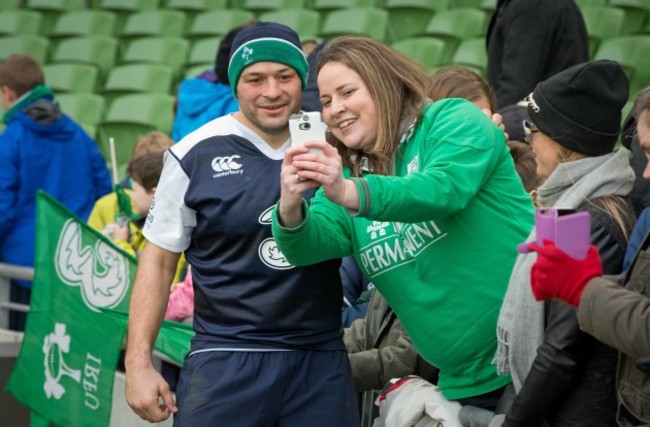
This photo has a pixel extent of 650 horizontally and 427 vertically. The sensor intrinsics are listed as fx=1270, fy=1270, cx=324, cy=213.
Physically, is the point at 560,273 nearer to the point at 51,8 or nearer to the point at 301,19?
the point at 301,19

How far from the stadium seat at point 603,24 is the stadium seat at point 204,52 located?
9.52 ft

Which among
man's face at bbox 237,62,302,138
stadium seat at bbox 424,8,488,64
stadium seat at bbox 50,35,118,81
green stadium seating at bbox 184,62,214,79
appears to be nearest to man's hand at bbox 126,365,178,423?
man's face at bbox 237,62,302,138

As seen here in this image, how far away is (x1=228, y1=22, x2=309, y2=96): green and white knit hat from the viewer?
354cm

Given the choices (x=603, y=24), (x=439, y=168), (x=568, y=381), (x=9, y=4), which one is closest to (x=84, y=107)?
(x=9, y=4)

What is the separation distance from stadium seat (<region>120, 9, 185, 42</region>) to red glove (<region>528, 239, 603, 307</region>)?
7961mm

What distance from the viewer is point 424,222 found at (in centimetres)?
319

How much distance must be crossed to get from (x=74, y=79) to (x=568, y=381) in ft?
24.9

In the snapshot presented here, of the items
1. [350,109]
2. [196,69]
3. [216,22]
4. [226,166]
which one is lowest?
[196,69]

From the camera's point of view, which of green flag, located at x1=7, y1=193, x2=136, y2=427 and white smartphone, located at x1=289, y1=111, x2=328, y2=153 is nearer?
white smartphone, located at x1=289, y1=111, x2=328, y2=153

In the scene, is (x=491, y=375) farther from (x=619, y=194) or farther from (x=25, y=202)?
(x=25, y=202)

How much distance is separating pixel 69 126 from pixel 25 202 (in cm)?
49

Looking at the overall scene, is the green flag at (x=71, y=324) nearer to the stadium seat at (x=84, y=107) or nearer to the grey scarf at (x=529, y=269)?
the grey scarf at (x=529, y=269)

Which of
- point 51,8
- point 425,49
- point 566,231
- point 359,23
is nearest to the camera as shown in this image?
point 566,231

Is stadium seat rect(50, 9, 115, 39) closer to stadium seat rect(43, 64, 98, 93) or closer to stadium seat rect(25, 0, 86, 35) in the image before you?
stadium seat rect(25, 0, 86, 35)
